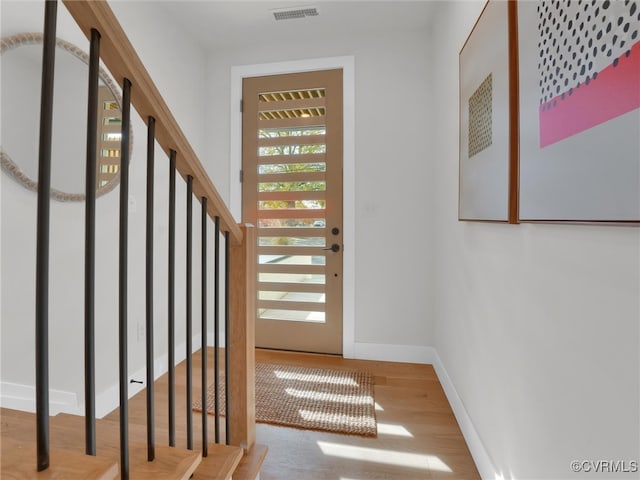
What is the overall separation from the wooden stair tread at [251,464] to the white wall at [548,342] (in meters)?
0.92

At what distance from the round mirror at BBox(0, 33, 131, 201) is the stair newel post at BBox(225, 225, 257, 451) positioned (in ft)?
3.47

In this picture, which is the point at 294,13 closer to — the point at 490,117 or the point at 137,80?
the point at 490,117

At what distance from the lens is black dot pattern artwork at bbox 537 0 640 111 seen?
23.5 inches

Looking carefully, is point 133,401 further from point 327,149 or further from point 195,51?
point 195,51

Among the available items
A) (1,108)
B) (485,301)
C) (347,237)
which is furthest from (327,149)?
(1,108)

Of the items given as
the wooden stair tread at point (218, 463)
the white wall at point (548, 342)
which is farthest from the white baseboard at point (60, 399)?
the white wall at point (548, 342)

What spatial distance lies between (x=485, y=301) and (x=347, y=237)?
4.57 ft

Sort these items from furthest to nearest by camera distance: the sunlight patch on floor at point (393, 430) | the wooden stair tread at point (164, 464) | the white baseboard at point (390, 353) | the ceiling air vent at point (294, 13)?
the white baseboard at point (390, 353) < the ceiling air vent at point (294, 13) < the sunlight patch on floor at point (393, 430) < the wooden stair tread at point (164, 464)

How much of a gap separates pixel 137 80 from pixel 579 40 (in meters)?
1.04

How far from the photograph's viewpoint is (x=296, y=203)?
8.97 feet

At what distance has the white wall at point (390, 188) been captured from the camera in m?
2.58

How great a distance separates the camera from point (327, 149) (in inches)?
106

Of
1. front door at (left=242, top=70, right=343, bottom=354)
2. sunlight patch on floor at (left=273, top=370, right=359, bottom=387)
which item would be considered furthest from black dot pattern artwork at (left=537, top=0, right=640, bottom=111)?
sunlight patch on floor at (left=273, top=370, right=359, bottom=387)

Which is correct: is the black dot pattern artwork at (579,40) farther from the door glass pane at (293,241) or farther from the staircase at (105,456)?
the door glass pane at (293,241)
